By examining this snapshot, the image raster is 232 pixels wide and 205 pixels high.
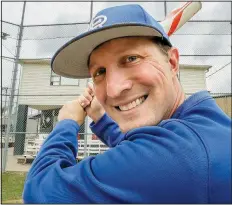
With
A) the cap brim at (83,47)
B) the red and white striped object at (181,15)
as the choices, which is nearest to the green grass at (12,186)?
the cap brim at (83,47)

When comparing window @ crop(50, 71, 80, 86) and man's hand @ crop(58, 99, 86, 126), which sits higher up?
window @ crop(50, 71, 80, 86)

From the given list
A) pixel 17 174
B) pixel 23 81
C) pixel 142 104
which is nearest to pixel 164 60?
pixel 142 104

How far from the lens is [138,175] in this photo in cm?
91

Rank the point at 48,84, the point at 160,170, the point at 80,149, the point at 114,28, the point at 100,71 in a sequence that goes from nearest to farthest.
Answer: the point at 160,170 → the point at 114,28 → the point at 100,71 → the point at 80,149 → the point at 48,84

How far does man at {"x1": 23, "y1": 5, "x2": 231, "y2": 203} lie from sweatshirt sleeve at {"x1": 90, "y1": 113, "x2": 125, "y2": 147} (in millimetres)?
412

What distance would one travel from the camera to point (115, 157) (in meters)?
0.97

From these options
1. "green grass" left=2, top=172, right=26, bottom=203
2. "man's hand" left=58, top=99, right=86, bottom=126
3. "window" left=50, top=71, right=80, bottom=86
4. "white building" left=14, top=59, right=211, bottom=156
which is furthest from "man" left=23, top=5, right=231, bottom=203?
"window" left=50, top=71, right=80, bottom=86

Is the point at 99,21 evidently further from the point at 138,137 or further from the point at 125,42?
the point at 138,137

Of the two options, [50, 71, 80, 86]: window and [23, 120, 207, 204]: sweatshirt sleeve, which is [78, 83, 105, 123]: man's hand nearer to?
[23, 120, 207, 204]: sweatshirt sleeve

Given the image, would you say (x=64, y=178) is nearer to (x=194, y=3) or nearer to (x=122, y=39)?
(x=122, y=39)

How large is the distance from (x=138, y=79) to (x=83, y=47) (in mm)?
357

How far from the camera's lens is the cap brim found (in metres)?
1.21

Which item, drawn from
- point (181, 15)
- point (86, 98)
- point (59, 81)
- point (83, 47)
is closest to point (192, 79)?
point (59, 81)

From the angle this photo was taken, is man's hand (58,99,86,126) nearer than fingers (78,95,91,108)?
Yes
